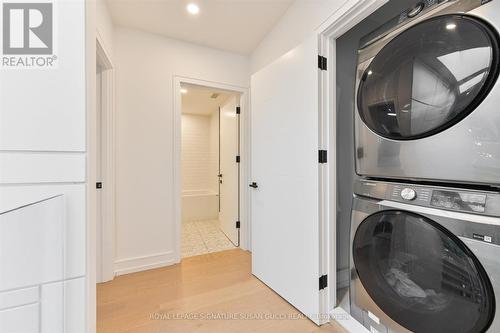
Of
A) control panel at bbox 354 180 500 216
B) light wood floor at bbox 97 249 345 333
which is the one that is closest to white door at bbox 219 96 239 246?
light wood floor at bbox 97 249 345 333

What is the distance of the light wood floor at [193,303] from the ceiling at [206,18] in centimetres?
252

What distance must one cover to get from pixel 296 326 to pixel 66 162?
162cm

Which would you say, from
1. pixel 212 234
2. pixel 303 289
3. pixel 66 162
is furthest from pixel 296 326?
pixel 212 234

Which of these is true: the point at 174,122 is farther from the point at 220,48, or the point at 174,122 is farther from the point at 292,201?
the point at 292,201

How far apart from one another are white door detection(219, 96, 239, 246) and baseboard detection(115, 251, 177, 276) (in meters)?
0.88

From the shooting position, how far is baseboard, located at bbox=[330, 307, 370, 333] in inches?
51.3


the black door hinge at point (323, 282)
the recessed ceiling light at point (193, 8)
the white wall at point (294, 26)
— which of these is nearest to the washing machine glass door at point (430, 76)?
the white wall at point (294, 26)

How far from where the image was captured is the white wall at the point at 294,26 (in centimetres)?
151

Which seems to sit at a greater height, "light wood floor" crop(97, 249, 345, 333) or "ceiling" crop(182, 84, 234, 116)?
"ceiling" crop(182, 84, 234, 116)

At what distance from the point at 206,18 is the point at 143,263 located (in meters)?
2.57

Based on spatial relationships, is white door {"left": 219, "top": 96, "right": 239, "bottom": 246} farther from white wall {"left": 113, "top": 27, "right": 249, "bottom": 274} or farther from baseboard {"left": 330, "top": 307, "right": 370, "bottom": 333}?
baseboard {"left": 330, "top": 307, "right": 370, "bottom": 333}

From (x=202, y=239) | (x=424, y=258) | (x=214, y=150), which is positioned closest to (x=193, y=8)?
(x=424, y=258)

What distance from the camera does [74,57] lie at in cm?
61

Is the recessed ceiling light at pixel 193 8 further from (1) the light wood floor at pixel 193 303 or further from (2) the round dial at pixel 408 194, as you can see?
(1) the light wood floor at pixel 193 303
